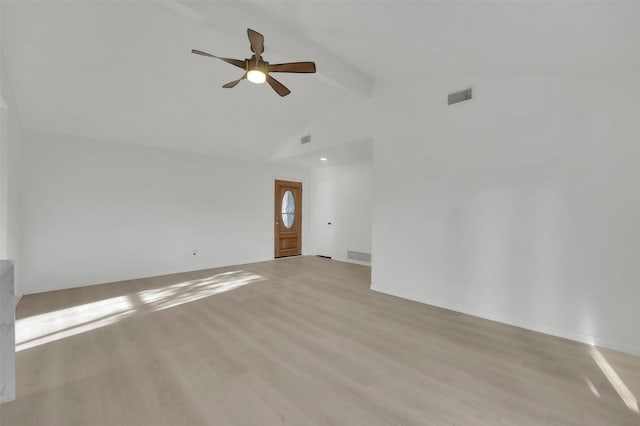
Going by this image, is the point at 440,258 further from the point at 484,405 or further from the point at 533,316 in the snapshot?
the point at 484,405

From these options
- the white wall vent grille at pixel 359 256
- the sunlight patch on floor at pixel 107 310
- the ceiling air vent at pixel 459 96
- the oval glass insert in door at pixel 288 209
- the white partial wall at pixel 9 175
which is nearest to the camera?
the sunlight patch on floor at pixel 107 310

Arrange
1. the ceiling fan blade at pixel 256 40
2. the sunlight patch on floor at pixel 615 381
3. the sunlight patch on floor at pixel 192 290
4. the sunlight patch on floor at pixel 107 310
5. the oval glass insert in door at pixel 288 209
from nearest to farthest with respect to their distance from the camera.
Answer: the sunlight patch on floor at pixel 615 381, the ceiling fan blade at pixel 256 40, the sunlight patch on floor at pixel 107 310, the sunlight patch on floor at pixel 192 290, the oval glass insert in door at pixel 288 209

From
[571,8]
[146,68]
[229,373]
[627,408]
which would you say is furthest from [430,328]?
[146,68]

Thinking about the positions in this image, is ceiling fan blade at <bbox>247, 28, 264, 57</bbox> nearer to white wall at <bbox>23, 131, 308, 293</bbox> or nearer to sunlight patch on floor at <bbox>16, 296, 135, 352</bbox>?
sunlight patch on floor at <bbox>16, 296, 135, 352</bbox>

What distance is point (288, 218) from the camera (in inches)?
308

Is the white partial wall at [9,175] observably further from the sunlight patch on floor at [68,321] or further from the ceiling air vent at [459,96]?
the ceiling air vent at [459,96]

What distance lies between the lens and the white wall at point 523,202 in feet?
8.85

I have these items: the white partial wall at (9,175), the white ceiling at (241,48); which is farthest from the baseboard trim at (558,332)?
the white partial wall at (9,175)

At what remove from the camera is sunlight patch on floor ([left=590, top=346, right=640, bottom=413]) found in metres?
1.91

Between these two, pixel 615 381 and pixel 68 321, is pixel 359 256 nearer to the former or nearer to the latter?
pixel 615 381

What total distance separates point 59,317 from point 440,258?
16.6 ft

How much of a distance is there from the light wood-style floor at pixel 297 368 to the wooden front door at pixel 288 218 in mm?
3759

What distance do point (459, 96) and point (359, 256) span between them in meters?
4.35

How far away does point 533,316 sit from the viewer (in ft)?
10.3
